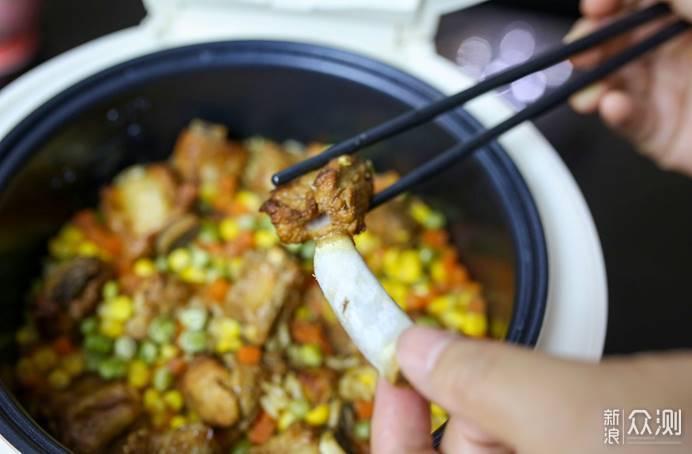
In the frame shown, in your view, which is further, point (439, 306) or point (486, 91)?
point (439, 306)

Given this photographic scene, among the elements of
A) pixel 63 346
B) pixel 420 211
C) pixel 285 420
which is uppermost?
pixel 420 211

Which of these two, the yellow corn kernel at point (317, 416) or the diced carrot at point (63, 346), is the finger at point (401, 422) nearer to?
the yellow corn kernel at point (317, 416)

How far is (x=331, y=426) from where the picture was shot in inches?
62.2

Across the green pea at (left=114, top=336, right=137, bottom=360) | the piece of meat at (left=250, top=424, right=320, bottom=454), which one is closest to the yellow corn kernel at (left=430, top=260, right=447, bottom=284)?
the piece of meat at (left=250, top=424, right=320, bottom=454)

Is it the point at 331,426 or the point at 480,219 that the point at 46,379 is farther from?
the point at 480,219

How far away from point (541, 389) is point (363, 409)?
894mm

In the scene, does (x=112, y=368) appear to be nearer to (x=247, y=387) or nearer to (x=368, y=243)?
(x=247, y=387)

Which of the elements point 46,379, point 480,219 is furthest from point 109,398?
point 480,219

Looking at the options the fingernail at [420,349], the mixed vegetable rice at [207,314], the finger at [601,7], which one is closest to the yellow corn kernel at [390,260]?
the mixed vegetable rice at [207,314]

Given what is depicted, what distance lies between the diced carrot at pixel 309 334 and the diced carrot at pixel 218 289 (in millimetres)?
212

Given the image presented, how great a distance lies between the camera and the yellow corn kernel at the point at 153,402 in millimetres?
1622

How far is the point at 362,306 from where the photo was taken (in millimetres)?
1050

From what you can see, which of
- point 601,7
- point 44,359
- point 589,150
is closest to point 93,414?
point 44,359

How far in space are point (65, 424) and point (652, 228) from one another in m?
1.87
